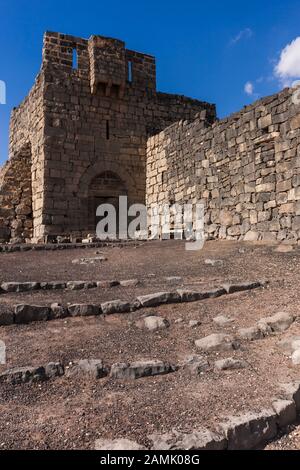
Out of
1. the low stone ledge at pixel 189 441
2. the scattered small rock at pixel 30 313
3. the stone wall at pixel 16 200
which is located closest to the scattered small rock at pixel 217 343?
the low stone ledge at pixel 189 441

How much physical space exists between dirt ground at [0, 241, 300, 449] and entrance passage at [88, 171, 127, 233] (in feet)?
23.0

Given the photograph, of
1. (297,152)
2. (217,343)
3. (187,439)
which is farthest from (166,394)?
(297,152)

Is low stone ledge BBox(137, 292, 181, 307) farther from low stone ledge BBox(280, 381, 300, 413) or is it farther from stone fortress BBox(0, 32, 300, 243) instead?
stone fortress BBox(0, 32, 300, 243)

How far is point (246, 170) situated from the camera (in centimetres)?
967

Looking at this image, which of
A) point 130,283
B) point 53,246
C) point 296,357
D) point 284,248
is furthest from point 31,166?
point 296,357

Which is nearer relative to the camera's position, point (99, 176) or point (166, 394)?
point (166, 394)

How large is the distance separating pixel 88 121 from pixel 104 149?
3.75 feet

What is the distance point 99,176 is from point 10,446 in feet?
A: 39.9

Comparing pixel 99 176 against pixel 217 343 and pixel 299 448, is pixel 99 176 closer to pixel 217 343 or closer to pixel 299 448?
pixel 217 343

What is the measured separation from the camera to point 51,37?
13320mm

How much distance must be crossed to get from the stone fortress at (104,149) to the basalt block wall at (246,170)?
1.8 inches

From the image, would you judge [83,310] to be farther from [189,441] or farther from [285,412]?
[285,412]

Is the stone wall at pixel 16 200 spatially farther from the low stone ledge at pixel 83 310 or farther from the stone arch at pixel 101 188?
the low stone ledge at pixel 83 310

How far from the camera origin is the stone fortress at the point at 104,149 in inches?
433
